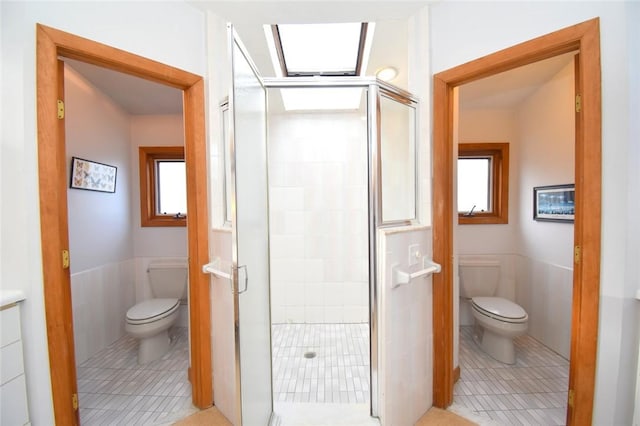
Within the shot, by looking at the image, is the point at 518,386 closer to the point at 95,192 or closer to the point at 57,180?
the point at 57,180

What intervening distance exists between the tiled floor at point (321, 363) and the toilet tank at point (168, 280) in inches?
40.9

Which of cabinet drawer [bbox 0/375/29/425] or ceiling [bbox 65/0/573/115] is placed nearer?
cabinet drawer [bbox 0/375/29/425]

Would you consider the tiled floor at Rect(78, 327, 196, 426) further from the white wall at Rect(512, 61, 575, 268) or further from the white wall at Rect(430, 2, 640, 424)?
the white wall at Rect(512, 61, 575, 268)

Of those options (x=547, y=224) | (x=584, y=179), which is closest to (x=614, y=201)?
(x=584, y=179)

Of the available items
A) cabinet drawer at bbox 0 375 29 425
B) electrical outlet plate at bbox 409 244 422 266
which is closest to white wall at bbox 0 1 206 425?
cabinet drawer at bbox 0 375 29 425

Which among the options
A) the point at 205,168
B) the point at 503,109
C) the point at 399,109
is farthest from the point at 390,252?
the point at 503,109

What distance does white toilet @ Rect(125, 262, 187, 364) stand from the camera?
1.89 meters

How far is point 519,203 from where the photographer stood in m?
2.46

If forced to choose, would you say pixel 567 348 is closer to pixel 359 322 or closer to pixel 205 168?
pixel 359 322

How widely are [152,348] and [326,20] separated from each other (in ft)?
9.23

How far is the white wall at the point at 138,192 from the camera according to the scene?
2.55 meters

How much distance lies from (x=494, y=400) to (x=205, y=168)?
2391mm

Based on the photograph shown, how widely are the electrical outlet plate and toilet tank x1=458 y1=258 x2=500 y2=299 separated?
4.14 feet

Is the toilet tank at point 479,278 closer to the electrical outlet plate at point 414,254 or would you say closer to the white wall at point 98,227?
the electrical outlet plate at point 414,254
